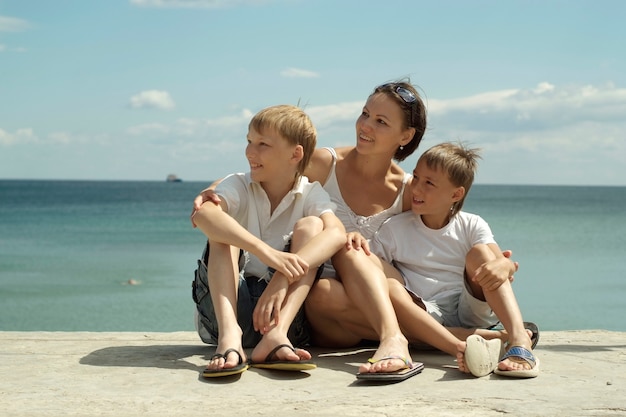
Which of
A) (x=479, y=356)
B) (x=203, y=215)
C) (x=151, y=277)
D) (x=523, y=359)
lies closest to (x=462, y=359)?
(x=479, y=356)

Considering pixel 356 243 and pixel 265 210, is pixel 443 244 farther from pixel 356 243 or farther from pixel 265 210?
pixel 265 210

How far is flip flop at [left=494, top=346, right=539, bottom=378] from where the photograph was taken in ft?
10.5

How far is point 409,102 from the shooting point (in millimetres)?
4043

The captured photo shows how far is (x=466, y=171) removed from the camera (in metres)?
3.90

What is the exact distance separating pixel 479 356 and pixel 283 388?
2.64ft

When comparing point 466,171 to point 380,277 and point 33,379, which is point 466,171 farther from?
point 33,379

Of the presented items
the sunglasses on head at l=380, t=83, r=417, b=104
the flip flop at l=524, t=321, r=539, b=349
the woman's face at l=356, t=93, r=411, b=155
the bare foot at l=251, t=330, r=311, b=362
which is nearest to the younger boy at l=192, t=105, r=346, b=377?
the bare foot at l=251, t=330, r=311, b=362

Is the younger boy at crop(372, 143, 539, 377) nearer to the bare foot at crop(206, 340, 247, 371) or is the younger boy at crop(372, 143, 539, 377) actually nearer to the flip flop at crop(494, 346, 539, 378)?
the flip flop at crop(494, 346, 539, 378)

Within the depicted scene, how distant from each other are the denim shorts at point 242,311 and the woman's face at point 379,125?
3.00 ft

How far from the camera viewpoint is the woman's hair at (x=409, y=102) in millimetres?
4031

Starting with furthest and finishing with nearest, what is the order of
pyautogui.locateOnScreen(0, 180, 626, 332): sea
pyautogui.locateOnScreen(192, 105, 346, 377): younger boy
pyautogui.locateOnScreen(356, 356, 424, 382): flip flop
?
pyautogui.locateOnScreen(0, 180, 626, 332): sea
pyautogui.locateOnScreen(192, 105, 346, 377): younger boy
pyautogui.locateOnScreen(356, 356, 424, 382): flip flop

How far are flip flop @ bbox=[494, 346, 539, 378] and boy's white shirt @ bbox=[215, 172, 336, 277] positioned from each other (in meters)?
1.01

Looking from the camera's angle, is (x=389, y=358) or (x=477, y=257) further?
(x=477, y=257)

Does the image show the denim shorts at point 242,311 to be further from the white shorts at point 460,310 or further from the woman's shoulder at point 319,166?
the woman's shoulder at point 319,166
